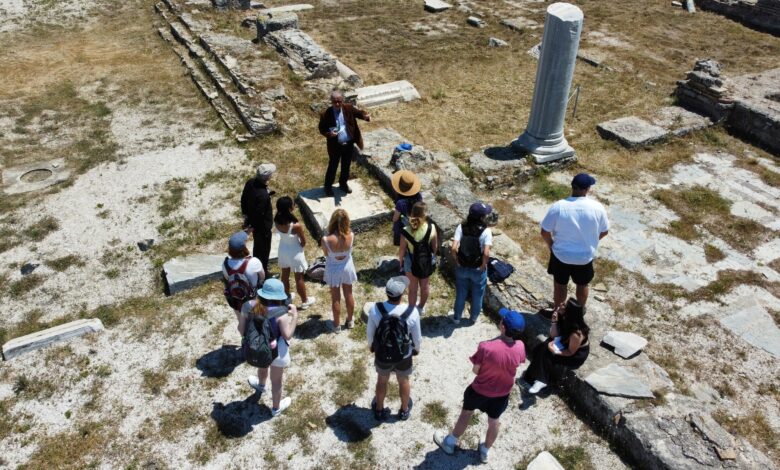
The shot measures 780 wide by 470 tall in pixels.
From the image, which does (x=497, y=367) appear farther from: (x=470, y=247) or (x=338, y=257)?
(x=338, y=257)

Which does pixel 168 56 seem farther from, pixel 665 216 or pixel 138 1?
pixel 665 216

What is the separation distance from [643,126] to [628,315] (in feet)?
19.0

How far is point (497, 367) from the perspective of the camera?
4.84 metres

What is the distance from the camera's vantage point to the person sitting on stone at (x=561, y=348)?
562 centimetres

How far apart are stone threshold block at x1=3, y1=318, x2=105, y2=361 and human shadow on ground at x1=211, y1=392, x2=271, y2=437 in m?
2.20

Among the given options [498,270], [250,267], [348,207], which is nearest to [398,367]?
[250,267]

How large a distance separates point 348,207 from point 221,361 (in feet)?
11.1

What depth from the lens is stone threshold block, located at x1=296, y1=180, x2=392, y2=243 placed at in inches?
349

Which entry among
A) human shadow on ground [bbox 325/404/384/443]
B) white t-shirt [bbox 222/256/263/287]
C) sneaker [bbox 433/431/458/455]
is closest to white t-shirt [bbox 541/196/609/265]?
sneaker [bbox 433/431/458/455]

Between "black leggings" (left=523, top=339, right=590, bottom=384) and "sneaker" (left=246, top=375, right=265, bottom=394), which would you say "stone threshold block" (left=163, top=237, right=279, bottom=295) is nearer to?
"sneaker" (left=246, top=375, right=265, bottom=394)

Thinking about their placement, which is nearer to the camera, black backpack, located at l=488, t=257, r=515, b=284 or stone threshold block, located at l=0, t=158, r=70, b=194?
Answer: black backpack, located at l=488, t=257, r=515, b=284

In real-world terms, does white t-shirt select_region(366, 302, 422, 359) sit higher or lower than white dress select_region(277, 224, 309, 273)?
higher

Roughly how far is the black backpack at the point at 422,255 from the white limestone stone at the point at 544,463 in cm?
232

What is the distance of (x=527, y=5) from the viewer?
19859mm
